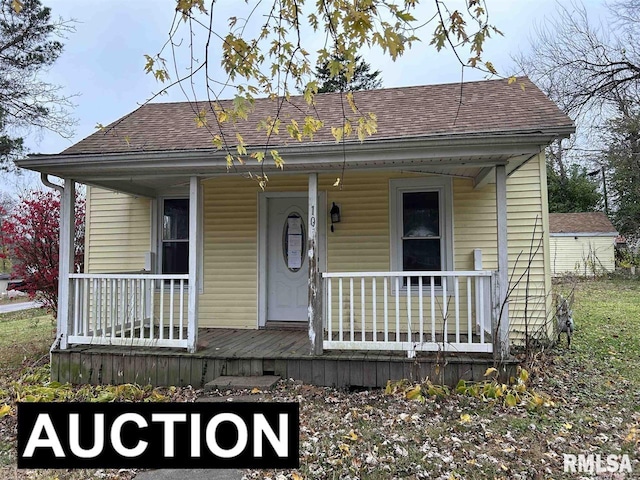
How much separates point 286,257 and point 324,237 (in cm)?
69

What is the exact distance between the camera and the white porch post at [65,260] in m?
5.52

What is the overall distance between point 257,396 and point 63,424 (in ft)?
5.58

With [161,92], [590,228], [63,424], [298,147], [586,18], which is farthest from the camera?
[590,228]

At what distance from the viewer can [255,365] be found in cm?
509

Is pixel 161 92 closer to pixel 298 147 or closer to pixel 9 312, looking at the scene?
pixel 298 147

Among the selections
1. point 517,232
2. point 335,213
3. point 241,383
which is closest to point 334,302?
point 335,213

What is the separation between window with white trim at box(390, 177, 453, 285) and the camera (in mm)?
6324

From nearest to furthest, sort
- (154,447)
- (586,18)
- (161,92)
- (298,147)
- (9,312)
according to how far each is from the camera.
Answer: (161,92)
(154,447)
(298,147)
(586,18)
(9,312)

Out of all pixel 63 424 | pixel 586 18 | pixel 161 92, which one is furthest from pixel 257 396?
pixel 586 18

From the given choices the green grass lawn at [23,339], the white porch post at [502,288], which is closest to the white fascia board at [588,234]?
the white porch post at [502,288]

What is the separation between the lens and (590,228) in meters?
21.9

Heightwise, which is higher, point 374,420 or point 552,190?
point 552,190

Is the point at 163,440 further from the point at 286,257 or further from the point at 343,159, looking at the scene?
the point at 286,257

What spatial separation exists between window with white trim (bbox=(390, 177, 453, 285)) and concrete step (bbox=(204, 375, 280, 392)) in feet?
7.99
